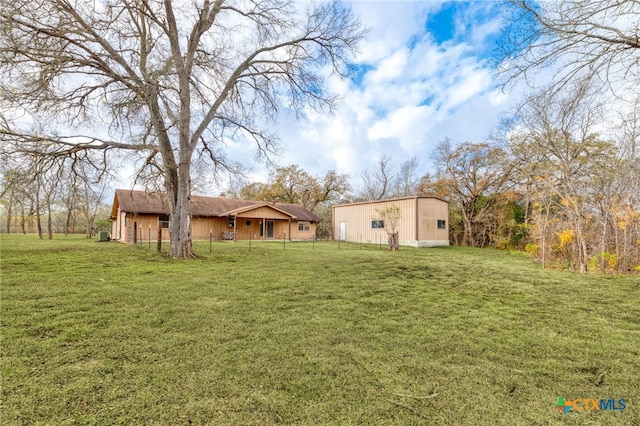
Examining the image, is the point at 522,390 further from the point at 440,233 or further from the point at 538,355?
the point at 440,233

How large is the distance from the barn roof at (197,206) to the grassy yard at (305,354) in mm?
13271

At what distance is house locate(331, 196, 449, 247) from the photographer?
18141 mm

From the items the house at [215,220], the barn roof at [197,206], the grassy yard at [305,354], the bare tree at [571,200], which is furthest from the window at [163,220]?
the bare tree at [571,200]

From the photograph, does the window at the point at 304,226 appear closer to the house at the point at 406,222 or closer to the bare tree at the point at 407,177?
the house at the point at 406,222

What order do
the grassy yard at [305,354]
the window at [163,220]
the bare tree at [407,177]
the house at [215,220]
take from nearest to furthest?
→ the grassy yard at [305,354]
the house at [215,220]
the window at [163,220]
the bare tree at [407,177]

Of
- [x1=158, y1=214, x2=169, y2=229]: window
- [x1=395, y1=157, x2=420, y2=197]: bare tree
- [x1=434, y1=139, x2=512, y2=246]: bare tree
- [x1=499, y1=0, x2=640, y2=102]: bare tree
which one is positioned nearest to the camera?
[x1=499, y1=0, x2=640, y2=102]: bare tree

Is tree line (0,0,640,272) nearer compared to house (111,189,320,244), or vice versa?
tree line (0,0,640,272)

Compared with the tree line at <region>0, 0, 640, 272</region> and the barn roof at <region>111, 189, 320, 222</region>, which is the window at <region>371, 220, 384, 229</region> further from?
the tree line at <region>0, 0, 640, 272</region>

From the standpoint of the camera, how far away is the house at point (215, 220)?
1872 centimetres

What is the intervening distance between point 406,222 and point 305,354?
55.2ft

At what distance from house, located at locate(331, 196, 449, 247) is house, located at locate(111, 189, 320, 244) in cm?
422

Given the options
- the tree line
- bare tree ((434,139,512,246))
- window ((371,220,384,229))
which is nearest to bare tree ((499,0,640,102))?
the tree line

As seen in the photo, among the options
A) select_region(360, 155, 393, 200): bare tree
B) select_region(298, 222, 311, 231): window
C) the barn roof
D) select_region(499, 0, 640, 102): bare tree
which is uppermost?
select_region(360, 155, 393, 200): bare tree

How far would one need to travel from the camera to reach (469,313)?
13.5 ft
